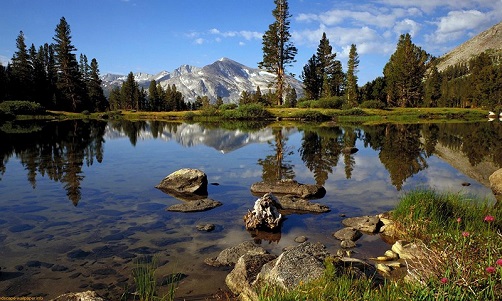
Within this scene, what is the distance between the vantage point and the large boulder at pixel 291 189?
15234 millimetres

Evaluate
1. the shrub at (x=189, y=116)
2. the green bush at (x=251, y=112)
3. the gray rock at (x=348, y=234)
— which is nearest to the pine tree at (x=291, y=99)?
the green bush at (x=251, y=112)

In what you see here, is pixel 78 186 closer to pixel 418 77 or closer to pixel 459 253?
pixel 459 253

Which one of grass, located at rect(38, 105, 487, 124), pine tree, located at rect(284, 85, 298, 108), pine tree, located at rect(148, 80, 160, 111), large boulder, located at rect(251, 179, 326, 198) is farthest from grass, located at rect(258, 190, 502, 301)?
pine tree, located at rect(148, 80, 160, 111)

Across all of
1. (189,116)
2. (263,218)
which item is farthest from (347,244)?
(189,116)

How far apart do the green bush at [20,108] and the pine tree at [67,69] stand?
15.9 m

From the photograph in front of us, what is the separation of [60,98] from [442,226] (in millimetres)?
107354

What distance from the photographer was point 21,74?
92.4 m

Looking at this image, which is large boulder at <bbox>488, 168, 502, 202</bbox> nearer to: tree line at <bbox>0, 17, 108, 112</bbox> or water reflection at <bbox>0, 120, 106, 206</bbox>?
water reflection at <bbox>0, 120, 106, 206</bbox>

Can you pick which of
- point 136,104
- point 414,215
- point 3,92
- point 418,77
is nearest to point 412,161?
point 414,215

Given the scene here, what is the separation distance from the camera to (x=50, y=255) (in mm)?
8758

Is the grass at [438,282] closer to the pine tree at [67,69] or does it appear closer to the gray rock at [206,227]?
the gray rock at [206,227]

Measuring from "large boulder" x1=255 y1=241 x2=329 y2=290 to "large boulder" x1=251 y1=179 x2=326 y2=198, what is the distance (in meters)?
8.03

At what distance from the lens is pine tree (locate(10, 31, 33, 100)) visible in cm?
8872

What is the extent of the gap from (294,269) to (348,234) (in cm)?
452
